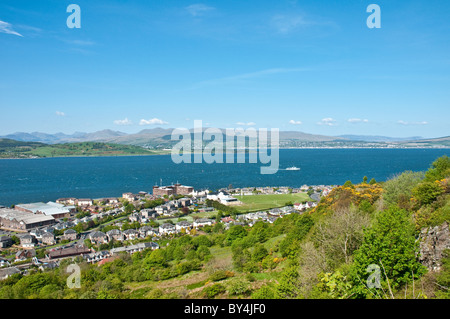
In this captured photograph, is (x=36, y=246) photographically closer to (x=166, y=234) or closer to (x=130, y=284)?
(x=166, y=234)

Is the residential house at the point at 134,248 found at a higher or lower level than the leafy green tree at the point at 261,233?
lower

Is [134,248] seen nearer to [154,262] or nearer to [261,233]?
[154,262]

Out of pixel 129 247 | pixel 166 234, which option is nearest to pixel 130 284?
pixel 129 247

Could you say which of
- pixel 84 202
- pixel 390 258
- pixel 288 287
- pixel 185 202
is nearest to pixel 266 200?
pixel 185 202

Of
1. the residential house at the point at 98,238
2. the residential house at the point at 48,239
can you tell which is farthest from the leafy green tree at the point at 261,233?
the residential house at the point at 48,239

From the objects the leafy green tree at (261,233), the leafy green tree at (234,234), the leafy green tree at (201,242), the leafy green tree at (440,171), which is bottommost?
the leafy green tree at (201,242)

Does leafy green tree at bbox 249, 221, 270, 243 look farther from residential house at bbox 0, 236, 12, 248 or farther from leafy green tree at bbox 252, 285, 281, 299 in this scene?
residential house at bbox 0, 236, 12, 248

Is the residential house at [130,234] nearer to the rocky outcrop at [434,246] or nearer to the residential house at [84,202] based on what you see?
the residential house at [84,202]
